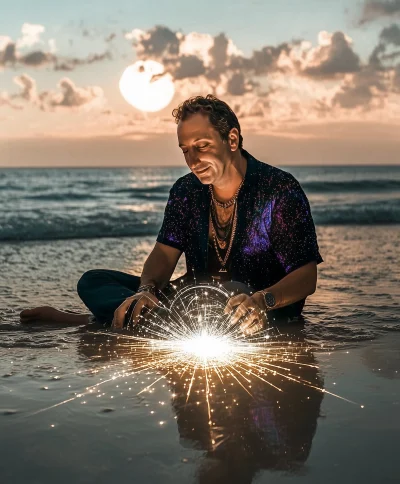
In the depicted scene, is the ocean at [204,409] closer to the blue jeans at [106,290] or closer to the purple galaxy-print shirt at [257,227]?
the blue jeans at [106,290]

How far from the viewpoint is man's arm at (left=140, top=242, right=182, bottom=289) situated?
4.96 metres

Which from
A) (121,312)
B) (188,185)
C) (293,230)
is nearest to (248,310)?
(293,230)

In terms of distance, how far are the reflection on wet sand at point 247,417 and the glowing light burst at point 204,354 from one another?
0.01 m

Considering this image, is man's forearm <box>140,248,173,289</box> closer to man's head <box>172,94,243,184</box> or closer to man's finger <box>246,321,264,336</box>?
man's head <box>172,94,243,184</box>

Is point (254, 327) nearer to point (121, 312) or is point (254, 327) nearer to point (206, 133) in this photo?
point (121, 312)

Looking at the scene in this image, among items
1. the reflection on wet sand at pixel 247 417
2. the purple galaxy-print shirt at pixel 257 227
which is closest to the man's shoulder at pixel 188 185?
the purple galaxy-print shirt at pixel 257 227

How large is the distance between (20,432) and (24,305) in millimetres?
3346

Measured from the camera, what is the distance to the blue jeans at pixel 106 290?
16.8 feet

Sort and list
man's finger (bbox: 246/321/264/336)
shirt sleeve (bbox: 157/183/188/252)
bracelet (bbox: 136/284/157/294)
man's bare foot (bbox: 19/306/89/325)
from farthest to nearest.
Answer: man's bare foot (bbox: 19/306/89/325) < shirt sleeve (bbox: 157/183/188/252) < bracelet (bbox: 136/284/157/294) < man's finger (bbox: 246/321/264/336)

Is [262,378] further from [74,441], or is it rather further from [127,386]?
[74,441]

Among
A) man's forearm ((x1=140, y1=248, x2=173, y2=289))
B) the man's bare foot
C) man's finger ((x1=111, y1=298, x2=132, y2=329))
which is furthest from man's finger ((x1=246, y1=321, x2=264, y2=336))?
the man's bare foot

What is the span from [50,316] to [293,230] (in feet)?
6.86

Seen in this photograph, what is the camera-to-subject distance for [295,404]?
3330 millimetres

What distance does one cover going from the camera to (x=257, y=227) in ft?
15.6
